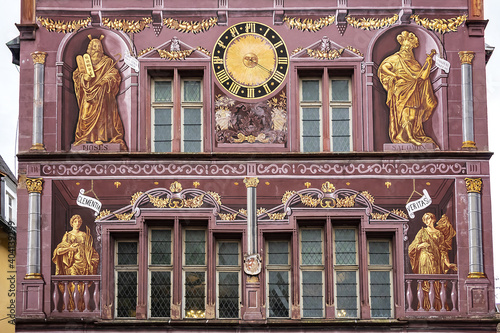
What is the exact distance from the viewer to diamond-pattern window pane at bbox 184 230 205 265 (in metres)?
27.0

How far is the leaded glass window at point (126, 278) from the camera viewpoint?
87.6ft

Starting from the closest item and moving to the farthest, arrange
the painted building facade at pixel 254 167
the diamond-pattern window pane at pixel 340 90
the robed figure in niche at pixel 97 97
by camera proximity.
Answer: the painted building facade at pixel 254 167
the robed figure in niche at pixel 97 97
the diamond-pattern window pane at pixel 340 90

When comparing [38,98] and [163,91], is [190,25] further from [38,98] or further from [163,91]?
[38,98]

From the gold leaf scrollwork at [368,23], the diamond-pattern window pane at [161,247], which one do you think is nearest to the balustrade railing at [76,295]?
the diamond-pattern window pane at [161,247]

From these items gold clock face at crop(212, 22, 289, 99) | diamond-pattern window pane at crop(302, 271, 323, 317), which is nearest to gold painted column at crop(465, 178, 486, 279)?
diamond-pattern window pane at crop(302, 271, 323, 317)

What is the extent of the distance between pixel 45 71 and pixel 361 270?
8.56m

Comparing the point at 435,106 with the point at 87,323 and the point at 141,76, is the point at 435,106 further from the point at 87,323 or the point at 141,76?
the point at 87,323

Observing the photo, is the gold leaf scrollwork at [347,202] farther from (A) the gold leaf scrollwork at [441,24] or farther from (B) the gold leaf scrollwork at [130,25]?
(B) the gold leaf scrollwork at [130,25]

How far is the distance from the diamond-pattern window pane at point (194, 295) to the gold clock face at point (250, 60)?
4.29 metres

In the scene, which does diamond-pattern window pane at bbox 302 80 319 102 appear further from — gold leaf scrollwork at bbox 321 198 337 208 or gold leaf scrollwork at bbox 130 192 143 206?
gold leaf scrollwork at bbox 130 192 143 206

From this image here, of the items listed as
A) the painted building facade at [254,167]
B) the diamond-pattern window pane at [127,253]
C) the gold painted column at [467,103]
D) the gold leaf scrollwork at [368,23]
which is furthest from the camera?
the gold leaf scrollwork at [368,23]

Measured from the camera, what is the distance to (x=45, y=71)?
90.9 feet

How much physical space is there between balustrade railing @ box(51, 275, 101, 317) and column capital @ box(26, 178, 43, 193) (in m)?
1.99

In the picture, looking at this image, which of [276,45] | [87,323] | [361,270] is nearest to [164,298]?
[87,323]
